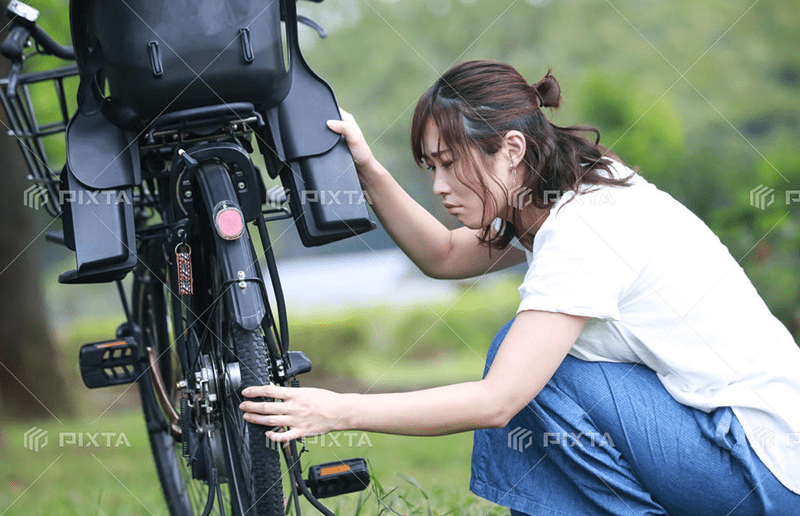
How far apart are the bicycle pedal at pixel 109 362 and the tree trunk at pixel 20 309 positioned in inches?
135

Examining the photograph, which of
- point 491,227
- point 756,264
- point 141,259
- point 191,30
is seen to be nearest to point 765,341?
point 491,227

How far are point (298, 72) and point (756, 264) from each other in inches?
168

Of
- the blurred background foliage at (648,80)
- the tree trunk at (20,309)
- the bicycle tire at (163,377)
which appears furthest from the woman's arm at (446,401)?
the tree trunk at (20,309)

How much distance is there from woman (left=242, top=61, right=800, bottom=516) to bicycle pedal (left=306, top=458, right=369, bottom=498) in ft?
0.80

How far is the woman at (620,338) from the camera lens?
5.37 ft

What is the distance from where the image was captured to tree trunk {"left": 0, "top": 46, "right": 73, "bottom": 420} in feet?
17.3

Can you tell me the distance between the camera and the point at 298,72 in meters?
1.74

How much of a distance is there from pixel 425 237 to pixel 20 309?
4.00m

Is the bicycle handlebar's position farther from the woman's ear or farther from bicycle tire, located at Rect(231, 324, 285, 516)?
the woman's ear

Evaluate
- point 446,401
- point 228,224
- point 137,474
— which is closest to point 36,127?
point 228,224

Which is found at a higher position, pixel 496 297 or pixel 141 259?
pixel 141 259

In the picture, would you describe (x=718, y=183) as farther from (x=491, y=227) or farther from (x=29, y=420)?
(x=29, y=420)

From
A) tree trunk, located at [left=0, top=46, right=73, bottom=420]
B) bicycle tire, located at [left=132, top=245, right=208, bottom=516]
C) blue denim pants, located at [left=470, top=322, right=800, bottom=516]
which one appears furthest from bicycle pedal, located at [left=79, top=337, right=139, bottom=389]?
tree trunk, located at [left=0, top=46, right=73, bottom=420]

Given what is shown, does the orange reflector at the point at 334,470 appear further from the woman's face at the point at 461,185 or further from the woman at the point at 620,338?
the woman's face at the point at 461,185
